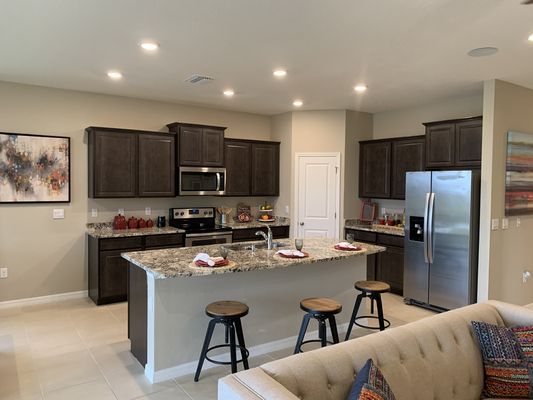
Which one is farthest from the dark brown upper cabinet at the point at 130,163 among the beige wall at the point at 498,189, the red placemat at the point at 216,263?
the beige wall at the point at 498,189

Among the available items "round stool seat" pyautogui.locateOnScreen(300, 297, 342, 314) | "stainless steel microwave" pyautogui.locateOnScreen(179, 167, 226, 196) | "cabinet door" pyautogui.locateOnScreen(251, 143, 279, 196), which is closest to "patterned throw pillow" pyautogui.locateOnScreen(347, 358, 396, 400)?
"round stool seat" pyautogui.locateOnScreen(300, 297, 342, 314)

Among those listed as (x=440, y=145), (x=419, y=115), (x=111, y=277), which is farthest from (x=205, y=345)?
(x=419, y=115)

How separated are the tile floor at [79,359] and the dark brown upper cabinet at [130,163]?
1561 millimetres

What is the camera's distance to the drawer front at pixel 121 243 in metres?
5.08

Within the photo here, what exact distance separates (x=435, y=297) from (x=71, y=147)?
513cm

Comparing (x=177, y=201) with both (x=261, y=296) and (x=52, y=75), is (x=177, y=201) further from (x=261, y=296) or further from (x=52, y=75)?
(x=261, y=296)

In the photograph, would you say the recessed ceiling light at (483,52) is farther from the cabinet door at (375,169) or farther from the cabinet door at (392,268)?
the cabinet door at (392,268)

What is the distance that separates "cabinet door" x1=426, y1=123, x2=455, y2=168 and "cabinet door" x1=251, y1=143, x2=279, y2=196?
99.2 inches

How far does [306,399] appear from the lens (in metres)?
1.72

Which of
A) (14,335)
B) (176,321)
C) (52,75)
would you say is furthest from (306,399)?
(52,75)

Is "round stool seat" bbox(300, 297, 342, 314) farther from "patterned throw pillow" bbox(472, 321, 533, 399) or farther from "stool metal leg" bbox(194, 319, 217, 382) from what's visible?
"patterned throw pillow" bbox(472, 321, 533, 399)

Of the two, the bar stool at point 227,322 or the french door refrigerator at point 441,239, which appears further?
the french door refrigerator at point 441,239

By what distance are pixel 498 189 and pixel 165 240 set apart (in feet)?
13.9

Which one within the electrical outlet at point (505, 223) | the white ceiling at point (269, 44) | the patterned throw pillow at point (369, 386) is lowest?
the patterned throw pillow at point (369, 386)
